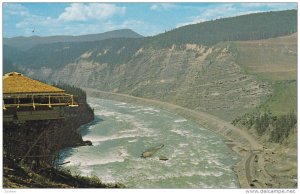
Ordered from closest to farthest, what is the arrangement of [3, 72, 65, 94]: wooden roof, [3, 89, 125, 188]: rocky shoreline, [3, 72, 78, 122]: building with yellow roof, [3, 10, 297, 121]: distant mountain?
[3, 89, 125, 188]: rocky shoreline → [3, 72, 78, 122]: building with yellow roof → [3, 72, 65, 94]: wooden roof → [3, 10, 297, 121]: distant mountain

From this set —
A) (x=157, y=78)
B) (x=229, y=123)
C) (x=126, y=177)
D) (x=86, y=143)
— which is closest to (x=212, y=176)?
(x=126, y=177)

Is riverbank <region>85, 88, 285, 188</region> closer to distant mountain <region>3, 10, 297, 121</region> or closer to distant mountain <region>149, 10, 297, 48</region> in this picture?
distant mountain <region>3, 10, 297, 121</region>

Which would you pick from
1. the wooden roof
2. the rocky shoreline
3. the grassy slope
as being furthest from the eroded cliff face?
the wooden roof

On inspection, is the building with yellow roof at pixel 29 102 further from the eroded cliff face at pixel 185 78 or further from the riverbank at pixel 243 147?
the eroded cliff face at pixel 185 78

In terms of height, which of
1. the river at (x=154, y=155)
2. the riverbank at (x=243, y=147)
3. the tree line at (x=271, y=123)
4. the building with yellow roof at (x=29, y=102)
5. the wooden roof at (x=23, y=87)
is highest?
the wooden roof at (x=23, y=87)

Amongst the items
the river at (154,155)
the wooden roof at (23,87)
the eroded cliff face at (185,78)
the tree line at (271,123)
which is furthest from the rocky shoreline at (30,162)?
the eroded cliff face at (185,78)

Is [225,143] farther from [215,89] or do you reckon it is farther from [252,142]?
[215,89]

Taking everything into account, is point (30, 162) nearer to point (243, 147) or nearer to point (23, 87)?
point (23, 87)
